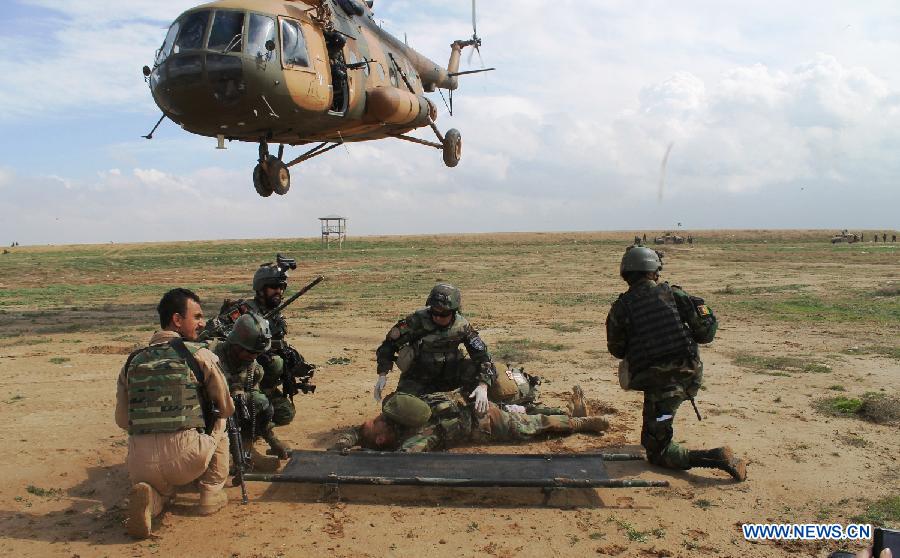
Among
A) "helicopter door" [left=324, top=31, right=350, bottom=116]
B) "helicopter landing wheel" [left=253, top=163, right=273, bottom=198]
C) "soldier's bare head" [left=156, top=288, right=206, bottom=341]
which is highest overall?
"helicopter door" [left=324, top=31, right=350, bottom=116]

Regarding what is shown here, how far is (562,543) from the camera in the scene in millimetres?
4578

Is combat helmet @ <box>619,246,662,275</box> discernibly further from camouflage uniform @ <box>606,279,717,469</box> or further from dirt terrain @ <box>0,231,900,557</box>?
dirt terrain @ <box>0,231,900,557</box>

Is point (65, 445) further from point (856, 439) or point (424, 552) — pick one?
point (856, 439)

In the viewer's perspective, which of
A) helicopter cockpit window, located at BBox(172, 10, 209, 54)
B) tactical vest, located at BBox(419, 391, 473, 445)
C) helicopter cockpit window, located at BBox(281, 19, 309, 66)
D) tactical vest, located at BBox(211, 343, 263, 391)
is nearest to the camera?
tactical vest, located at BBox(211, 343, 263, 391)

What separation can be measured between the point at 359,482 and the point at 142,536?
143cm

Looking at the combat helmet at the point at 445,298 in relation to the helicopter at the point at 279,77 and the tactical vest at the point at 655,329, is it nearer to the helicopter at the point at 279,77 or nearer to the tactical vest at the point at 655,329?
the tactical vest at the point at 655,329

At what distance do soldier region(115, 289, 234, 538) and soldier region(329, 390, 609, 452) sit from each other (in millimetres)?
1521

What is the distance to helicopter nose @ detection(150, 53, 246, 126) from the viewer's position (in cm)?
1139

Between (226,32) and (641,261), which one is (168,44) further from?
(641,261)

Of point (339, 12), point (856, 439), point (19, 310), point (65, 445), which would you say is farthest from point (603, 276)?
point (65, 445)

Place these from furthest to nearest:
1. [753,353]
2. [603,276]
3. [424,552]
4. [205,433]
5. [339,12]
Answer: [603,276]
[339,12]
[753,353]
[205,433]
[424,552]

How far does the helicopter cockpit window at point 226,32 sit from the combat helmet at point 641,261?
8071 mm

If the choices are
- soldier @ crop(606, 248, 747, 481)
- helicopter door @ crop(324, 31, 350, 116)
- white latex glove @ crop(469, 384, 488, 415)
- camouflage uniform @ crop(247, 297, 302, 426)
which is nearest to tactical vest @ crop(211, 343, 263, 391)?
camouflage uniform @ crop(247, 297, 302, 426)

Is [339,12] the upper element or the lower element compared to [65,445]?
upper
